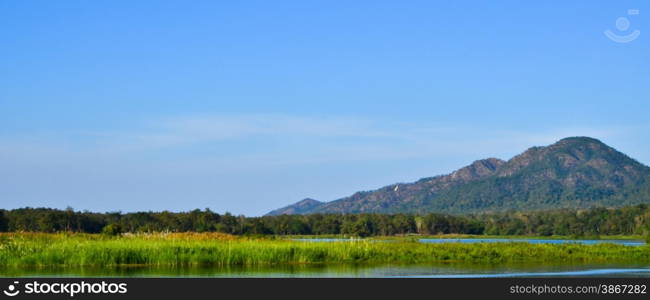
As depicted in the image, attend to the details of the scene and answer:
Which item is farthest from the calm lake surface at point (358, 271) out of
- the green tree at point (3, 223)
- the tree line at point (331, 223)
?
the green tree at point (3, 223)

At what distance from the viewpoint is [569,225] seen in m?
121

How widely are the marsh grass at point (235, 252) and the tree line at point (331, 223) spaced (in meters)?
29.1

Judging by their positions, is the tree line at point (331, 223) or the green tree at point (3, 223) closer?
the green tree at point (3, 223)

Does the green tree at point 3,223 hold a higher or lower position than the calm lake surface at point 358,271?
higher

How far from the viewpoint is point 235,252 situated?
130 ft

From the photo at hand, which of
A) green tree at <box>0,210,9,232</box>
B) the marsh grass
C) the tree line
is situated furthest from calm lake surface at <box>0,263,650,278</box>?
green tree at <box>0,210,9,232</box>

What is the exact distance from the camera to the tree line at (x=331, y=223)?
72.8m

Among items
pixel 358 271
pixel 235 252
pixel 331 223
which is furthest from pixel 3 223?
pixel 331 223

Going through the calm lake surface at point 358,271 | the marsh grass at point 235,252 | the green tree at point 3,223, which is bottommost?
the calm lake surface at point 358,271

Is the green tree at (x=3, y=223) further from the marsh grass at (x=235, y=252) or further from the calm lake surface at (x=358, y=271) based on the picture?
the calm lake surface at (x=358, y=271)
